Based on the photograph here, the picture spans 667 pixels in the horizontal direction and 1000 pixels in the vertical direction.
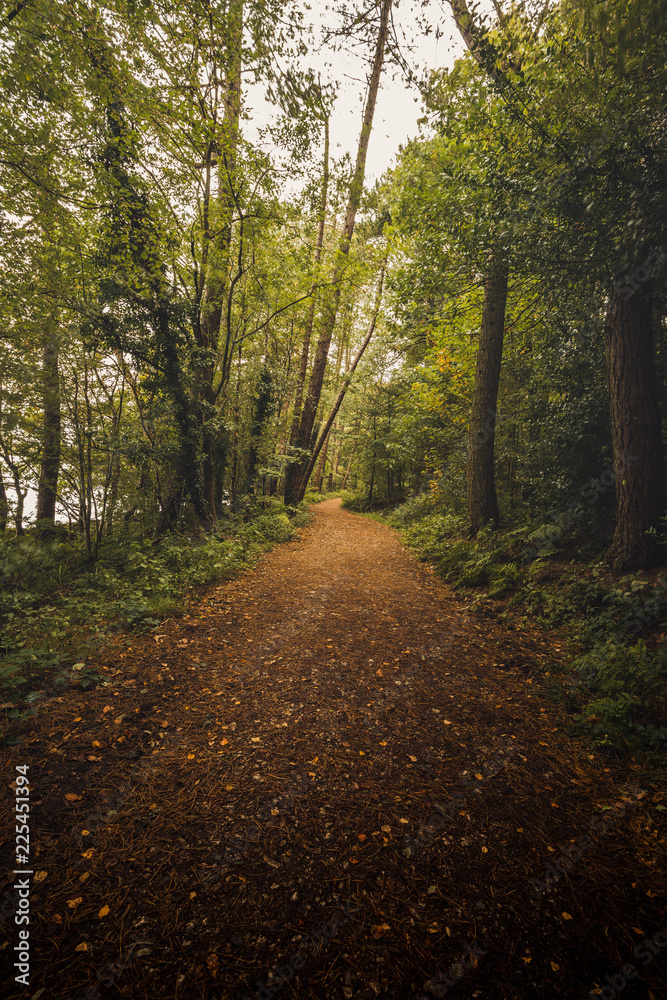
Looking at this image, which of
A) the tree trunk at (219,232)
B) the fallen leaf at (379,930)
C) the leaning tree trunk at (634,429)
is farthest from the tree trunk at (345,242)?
the fallen leaf at (379,930)

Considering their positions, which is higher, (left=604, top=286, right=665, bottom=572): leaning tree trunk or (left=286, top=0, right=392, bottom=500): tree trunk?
(left=286, top=0, right=392, bottom=500): tree trunk

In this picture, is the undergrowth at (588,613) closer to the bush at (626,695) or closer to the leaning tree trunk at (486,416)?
the bush at (626,695)

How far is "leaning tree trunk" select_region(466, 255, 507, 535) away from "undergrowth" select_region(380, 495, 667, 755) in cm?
62

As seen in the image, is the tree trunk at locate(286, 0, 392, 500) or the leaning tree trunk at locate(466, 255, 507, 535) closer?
the leaning tree trunk at locate(466, 255, 507, 535)

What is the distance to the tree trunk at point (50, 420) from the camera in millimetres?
5570

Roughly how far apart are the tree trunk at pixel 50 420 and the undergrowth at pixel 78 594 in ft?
3.43

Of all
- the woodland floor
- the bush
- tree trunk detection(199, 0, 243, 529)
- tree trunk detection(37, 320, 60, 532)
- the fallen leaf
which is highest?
tree trunk detection(199, 0, 243, 529)

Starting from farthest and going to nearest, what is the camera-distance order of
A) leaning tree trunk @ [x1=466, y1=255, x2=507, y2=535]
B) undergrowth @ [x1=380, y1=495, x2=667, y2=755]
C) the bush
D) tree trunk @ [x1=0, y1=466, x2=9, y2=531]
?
leaning tree trunk @ [x1=466, y1=255, x2=507, y2=535] → tree trunk @ [x1=0, y1=466, x2=9, y2=531] → undergrowth @ [x1=380, y1=495, x2=667, y2=755] → the bush

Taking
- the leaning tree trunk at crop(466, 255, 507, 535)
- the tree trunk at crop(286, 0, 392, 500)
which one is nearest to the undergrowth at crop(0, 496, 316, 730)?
the leaning tree trunk at crop(466, 255, 507, 535)

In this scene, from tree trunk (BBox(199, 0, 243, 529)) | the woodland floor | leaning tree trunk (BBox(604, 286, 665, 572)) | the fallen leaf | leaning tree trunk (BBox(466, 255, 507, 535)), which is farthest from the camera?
leaning tree trunk (BBox(466, 255, 507, 535))

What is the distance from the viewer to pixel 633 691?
3193 millimetres

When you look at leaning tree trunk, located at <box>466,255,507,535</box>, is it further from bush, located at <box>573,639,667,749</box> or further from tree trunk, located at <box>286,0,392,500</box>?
bush, located at <box>573,639,667,749</box>

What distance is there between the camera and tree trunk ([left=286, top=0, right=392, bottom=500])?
348 inches

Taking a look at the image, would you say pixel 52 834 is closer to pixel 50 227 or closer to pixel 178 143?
pixel 50 227
